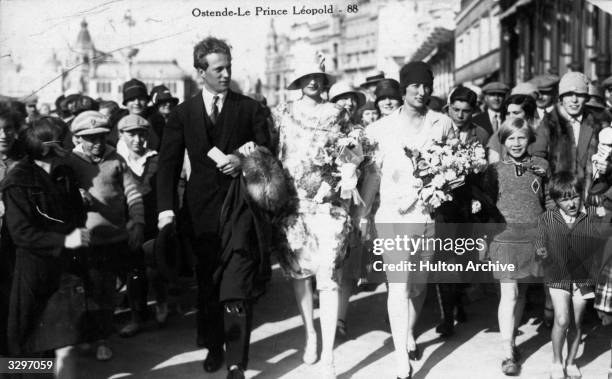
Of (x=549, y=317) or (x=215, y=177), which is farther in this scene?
(x=549, y=317)

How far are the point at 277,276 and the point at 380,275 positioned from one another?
2880mm

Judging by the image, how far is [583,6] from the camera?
52.9 ft

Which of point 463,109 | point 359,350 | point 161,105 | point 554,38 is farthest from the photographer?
point 554,38

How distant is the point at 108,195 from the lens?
20.0 feet

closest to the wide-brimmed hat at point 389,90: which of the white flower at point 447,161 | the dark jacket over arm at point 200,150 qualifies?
the white flower at point 447,161

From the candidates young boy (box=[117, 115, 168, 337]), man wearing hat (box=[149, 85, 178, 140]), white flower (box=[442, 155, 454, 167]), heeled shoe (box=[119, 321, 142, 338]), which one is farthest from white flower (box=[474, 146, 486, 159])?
man wearing hat (box=[149, 85, 178, 140])

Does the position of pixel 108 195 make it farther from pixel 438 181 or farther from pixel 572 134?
pixel 572 134

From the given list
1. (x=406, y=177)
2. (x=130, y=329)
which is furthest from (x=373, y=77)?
(x=130, y=329)

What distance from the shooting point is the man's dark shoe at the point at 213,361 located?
223 inches

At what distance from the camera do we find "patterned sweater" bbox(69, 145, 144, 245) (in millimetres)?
6004

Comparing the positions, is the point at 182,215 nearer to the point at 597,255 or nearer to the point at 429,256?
the point at 429,256

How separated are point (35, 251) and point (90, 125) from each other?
164cm

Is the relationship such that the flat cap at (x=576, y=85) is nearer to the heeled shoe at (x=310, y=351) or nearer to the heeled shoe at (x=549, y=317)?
the heeled shoe at (x=549, y=317)

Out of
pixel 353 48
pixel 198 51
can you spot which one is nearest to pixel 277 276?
pixel 198 51
